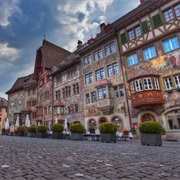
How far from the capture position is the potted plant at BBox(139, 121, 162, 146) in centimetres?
924

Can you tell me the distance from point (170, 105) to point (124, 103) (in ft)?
14.8

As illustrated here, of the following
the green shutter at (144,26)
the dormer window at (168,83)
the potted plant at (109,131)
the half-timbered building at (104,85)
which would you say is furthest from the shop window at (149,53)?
the potted plant at (109,131)

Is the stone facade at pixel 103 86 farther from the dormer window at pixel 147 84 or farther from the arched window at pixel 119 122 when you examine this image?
the dormer window at pixel 147 84

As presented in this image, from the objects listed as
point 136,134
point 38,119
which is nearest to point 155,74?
point 136,134

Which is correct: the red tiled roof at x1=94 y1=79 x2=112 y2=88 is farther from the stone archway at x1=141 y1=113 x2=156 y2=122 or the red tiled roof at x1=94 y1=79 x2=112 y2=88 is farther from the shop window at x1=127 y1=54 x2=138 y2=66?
the stone archway at x1=141 y1=113 x2=156 y2=122

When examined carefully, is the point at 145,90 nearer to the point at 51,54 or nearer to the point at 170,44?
the point at 170,44

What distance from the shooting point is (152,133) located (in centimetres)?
936

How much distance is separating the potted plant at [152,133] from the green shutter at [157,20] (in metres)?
10.5

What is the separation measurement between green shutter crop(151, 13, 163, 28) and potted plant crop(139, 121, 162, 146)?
1048cm

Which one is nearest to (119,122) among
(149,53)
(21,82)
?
(149,53)

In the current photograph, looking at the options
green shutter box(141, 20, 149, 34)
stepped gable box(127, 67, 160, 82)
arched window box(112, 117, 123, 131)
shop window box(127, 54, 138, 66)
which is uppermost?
green shutter box(141, 20, 149, 34)

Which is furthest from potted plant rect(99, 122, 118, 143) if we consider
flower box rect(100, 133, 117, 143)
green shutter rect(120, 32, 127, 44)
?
green shutter rect(120, 32, 127, 44)

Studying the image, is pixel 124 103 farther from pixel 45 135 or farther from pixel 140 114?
pixel 45 135

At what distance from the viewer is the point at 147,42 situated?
15.7m
